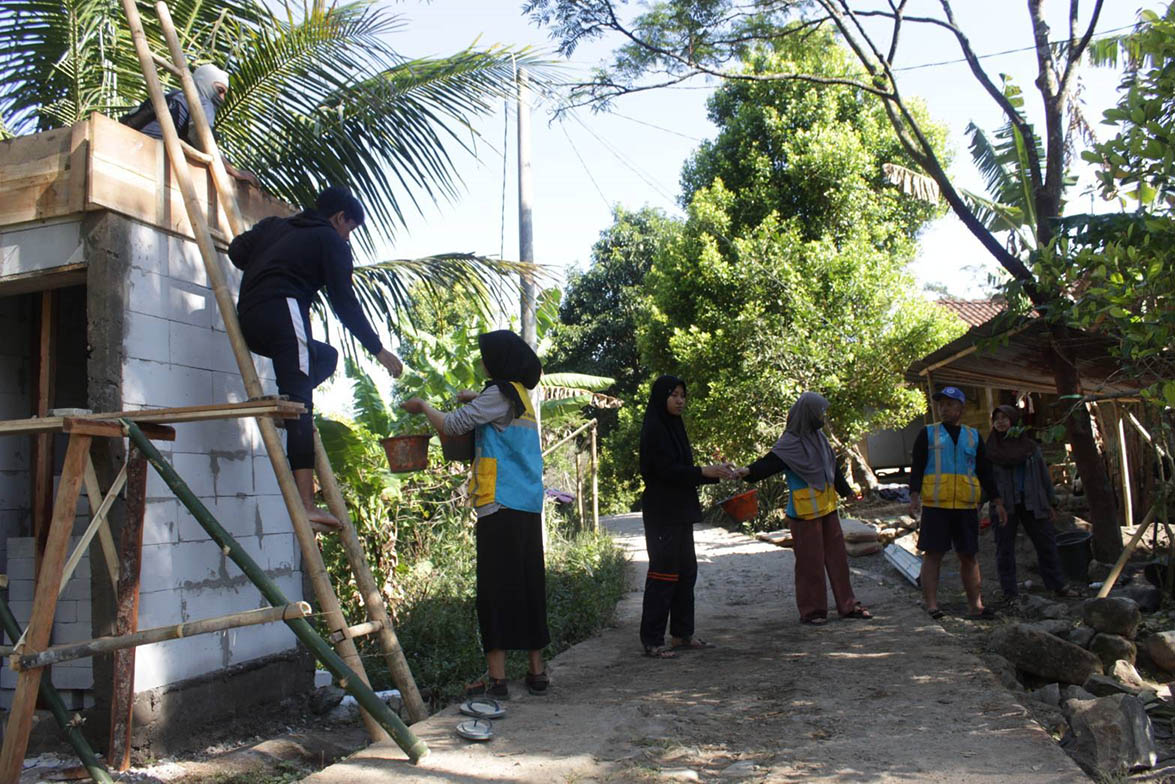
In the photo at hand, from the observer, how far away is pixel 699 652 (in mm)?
6172

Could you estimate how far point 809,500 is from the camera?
693 cm

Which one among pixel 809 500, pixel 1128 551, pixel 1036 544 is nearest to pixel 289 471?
pixel 809 500

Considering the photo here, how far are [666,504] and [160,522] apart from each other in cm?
299

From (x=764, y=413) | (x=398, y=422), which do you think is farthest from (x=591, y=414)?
(x=398, y=422)

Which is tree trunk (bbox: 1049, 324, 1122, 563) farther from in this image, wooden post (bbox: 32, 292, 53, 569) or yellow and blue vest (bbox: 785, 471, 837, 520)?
wooden post (bbox: 32, 292, 53, 569)

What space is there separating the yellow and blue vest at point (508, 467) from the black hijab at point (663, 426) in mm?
1447

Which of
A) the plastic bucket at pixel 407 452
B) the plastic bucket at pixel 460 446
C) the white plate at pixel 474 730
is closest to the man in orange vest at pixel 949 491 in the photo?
the plastic bucket at pixel 460 446

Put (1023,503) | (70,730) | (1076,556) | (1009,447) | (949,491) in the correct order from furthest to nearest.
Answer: (1076,556) → (1009,447) → (1023,503) → (949,491) → (70,730)

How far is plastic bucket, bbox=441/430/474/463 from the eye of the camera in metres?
4.74

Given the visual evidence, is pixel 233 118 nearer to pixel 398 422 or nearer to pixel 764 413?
pixel 398 422

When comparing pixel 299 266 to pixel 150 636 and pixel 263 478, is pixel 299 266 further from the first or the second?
pixel 150 636

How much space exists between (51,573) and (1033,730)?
13.1ft

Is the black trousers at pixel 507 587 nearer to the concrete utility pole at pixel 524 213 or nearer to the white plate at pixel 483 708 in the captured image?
the white plate at pixel 483 708

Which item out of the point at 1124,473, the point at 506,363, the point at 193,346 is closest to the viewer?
the point at 506,363
